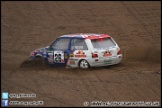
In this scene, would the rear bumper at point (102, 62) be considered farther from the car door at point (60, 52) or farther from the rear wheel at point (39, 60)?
the rear wheel at point (39, 60)

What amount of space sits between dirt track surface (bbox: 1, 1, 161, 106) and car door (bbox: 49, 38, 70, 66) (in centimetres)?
36

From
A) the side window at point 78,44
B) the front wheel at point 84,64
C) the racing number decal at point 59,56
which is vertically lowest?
the front wheel at point 84,64

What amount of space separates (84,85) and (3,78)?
301cm

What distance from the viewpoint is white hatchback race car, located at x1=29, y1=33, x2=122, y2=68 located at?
47.2 ft

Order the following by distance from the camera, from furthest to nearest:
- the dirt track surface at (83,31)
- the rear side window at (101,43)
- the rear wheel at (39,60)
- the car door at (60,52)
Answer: the rear wheel at (39,60) → the car door at (60,52) → the rear side window at (101,43) → the dirt track surface at (83,31)

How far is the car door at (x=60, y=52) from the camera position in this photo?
14862 mm

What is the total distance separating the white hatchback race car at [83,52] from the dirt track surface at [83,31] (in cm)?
35

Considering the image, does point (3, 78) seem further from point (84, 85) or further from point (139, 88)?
point (139, 88)

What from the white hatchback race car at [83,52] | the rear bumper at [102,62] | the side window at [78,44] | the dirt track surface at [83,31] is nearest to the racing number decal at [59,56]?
the white hatchback race car at [83,52]

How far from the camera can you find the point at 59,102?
1086 cm

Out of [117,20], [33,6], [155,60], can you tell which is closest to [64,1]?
[33,6]

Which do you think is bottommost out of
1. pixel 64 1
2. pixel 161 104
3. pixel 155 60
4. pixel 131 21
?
pixel 161 104

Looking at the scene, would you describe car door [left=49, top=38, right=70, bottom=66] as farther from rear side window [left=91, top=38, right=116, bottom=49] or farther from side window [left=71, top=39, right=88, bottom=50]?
rear side window [left=91, top=38, right=116, bottom=49]

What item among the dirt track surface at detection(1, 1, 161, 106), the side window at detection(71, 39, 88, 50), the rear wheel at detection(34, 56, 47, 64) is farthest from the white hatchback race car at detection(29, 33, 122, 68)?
the dirt track surface at detection(1, 1, 161, 106)
